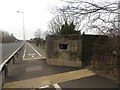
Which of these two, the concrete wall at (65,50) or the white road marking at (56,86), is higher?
the concrete wall at (65,50)

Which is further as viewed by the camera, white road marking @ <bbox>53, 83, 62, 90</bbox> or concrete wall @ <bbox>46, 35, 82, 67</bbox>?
concrete wall @ <bbox>46, 35, 82, 67</bbox>

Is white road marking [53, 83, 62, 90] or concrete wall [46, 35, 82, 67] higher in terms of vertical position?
concrete wall [46, 35, 82, 67]

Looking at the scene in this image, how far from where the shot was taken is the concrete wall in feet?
48.5

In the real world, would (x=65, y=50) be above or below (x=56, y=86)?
above

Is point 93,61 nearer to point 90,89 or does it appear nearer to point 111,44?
point 111,44

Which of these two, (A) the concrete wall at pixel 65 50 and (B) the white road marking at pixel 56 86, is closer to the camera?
(B) the white road marking at pixel 56 86

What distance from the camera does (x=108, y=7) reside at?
775 centimetres

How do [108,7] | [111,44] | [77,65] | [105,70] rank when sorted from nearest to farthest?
[108,7] → [105,70] → [111,44] → [77,65]

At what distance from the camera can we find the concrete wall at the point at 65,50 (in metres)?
14.8

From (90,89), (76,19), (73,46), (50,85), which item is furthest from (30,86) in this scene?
(73,46)

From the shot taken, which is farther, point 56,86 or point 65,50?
point 65,50

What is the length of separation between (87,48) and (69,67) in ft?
5.64

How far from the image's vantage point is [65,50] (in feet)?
50.0

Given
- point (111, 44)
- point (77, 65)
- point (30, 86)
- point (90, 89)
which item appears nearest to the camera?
point (90, 89)
